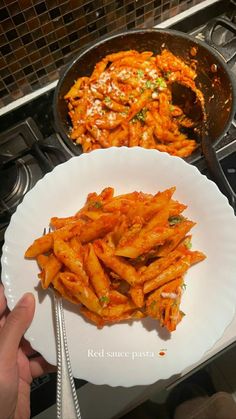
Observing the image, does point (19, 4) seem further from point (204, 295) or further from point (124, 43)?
point (204, 295)

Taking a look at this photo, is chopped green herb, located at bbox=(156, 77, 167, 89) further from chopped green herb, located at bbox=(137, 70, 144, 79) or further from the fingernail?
the fingernail

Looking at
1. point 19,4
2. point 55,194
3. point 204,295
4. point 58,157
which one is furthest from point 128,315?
point 19,4

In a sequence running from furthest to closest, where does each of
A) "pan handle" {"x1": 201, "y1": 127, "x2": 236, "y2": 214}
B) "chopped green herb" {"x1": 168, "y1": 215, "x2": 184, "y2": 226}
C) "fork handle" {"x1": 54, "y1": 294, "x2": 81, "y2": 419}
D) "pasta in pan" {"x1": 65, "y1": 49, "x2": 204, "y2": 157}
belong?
"pasta in pan" {"x1": 65, "y1": 49, "x2": 204, "y2": 157}, "pan handle" {"x1": 201, "y1": 127, "x2": 236, "y2": 214}, "chopped green herb" {"x1": 168, "y1": 215, "x2": 184, "y2": 226}, "fork handle" {"x1": 54, "y1": 294, "x2": 81, "y2": 419}

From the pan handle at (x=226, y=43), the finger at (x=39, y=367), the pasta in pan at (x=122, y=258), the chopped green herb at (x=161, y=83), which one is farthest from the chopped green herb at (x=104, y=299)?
the pan handle at (x=226, y=43)

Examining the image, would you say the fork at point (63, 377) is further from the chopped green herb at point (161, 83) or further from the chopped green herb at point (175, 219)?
the chopped green herb at point (161, 83)

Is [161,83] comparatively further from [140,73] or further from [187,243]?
[187,243]

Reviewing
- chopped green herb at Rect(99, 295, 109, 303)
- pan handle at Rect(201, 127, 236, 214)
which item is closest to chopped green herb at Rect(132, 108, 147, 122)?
pan handle at Rect(201, 127, 236, 214)
